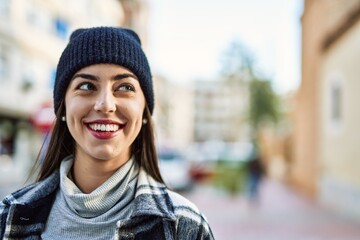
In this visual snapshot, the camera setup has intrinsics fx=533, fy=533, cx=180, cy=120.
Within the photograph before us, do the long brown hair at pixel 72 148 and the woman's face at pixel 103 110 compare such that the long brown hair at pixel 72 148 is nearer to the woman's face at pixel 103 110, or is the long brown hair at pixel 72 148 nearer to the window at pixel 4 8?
the woman's face at pixel 103 110

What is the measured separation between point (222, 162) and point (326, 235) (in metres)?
13.9

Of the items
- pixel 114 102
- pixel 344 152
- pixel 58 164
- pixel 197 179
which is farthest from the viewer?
pixel 197 179

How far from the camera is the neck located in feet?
6.38

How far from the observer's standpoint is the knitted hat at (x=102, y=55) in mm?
1906

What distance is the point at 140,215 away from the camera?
5.86 ft

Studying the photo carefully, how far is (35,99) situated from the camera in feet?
80.5

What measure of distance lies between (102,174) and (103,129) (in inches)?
7.2

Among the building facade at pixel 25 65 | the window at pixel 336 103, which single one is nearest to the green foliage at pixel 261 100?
the building facade at pixel 25 65

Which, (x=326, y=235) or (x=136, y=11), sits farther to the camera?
(x=136, y=11)

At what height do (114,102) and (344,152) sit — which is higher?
(114,102)

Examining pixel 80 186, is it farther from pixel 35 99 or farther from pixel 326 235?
pixel 35 99

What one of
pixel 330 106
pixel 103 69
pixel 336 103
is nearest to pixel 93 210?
pixel 103 69

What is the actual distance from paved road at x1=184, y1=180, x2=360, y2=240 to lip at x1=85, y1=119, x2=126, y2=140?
815cm

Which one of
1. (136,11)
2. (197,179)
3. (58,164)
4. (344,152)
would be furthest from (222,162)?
(58,164)
